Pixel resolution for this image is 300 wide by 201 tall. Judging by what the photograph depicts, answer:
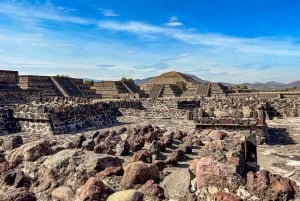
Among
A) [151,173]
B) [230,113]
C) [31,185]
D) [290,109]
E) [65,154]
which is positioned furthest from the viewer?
[290,109]

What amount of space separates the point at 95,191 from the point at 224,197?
1.61 meters

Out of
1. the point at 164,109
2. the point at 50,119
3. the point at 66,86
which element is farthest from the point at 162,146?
the point at 66,86

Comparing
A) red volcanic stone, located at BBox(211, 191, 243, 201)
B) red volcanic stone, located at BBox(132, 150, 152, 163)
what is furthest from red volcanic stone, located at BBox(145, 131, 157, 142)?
red volcanic stone, located at BBox(211, 191, 243, 201)

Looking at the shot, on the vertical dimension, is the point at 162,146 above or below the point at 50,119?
below

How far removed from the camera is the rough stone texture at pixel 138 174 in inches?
168

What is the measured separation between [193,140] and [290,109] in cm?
1050

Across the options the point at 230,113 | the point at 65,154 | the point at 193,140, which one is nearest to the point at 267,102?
the point at 230,113

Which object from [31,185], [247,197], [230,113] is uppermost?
[230,113]

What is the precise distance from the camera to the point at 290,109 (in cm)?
1569

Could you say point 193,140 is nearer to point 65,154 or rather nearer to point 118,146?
point 118,146

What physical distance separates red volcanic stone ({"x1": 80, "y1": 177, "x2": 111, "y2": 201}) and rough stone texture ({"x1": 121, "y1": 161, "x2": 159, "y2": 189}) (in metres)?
0.28

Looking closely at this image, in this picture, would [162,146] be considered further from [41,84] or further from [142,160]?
[41,84]

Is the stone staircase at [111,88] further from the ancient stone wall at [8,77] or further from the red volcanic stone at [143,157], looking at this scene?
the red volcanic stone at [143,157]

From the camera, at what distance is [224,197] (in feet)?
11.7
